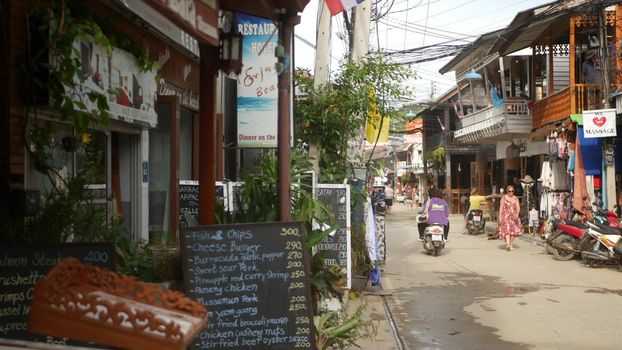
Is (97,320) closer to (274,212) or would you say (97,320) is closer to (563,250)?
(274,212)

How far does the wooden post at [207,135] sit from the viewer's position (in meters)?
5.37

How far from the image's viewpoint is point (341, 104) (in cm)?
1095

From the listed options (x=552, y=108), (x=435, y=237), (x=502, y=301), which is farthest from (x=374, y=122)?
(x=552, y=108)

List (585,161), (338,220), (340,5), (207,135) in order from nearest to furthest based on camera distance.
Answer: (207,135) → (340,5) → (338,220) → (585,161)

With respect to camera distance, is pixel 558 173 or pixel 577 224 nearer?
pixel 577 224

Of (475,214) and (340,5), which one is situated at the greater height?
(340,5)

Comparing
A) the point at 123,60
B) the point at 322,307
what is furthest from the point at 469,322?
the point at 123,60

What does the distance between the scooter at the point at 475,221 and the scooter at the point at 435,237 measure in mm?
7101

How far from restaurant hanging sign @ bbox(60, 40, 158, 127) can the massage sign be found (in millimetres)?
12000

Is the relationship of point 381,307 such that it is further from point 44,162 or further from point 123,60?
point 44,162

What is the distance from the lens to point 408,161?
71.7 meters

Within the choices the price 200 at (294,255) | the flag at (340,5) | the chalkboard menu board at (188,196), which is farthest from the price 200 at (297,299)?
the chalkboard menu board at (188,196)

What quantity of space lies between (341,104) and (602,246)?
22.6 ft

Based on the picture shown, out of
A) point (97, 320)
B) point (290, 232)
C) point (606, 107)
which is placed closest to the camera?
point (97, 320)
